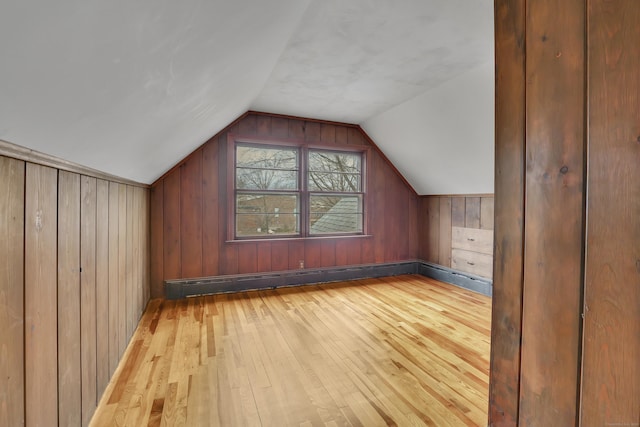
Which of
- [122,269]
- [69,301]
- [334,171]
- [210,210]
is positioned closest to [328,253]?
[334,171]

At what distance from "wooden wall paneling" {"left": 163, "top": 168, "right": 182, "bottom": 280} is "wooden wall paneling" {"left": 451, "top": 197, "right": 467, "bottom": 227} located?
3804 millimetres

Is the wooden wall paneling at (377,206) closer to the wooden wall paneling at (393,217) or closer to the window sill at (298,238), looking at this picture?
the wooden wall paneling at (393,217)

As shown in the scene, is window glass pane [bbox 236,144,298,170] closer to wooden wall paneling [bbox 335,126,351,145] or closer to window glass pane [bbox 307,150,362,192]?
window glass pane [bbox 307,150,362,192]

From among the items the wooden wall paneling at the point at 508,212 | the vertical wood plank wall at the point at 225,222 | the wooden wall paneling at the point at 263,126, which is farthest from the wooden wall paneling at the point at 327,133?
the wooden wall paneling at the point at 508,212

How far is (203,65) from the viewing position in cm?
130

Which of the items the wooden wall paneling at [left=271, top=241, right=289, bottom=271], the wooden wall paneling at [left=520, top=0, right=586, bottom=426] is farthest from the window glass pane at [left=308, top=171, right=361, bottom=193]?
the wooden wall paneling at [left=520, top=0, right=586, bottom=426]

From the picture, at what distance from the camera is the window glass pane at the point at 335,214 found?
13.4ft

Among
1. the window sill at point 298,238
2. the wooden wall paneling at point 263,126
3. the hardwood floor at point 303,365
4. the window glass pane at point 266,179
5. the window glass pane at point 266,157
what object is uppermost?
the wooden wall paneling at point 263,126

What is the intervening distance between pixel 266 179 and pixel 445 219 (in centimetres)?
279

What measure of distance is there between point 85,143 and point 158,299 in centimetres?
267

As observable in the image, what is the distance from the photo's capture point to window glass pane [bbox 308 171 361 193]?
406cm

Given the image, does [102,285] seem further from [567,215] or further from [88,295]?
[567,215]

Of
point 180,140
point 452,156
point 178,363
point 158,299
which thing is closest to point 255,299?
point 158,299

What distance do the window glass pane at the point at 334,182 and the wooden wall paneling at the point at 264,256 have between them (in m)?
1.04
